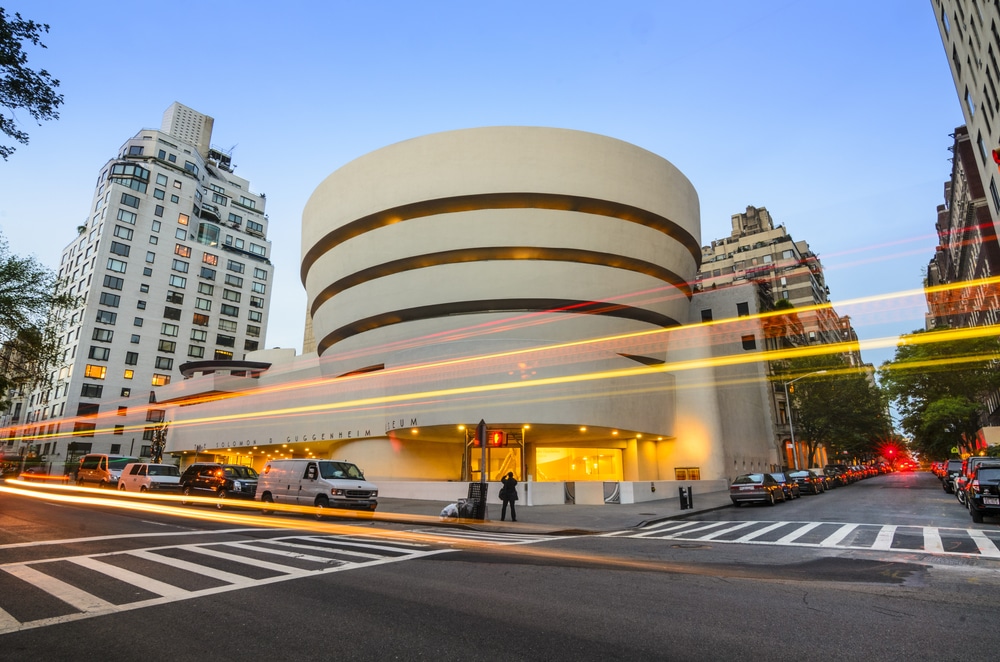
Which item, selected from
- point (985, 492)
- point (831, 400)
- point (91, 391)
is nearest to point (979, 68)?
point (985, 492)

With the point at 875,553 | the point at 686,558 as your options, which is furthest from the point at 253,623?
the point at 875,553

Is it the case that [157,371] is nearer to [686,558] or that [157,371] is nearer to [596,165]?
[596,165]

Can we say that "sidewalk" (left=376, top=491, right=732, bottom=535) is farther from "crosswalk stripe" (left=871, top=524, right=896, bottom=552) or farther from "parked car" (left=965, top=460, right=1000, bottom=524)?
"parked car" (left=965, top=460, right=1000, bottom=524)

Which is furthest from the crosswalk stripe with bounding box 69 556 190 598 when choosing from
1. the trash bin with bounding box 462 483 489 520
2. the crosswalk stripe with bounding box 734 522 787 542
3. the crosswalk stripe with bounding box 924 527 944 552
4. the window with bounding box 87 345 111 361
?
the window with bounding box 87 345 111 361

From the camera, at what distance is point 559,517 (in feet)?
65.3

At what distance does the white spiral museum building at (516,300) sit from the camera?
118 feet

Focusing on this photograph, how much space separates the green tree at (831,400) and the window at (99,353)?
8274 centimetres

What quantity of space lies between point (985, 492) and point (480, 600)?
17.2 meters

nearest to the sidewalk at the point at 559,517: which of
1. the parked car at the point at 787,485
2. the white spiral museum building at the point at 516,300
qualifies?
the parked car at the point at 787,485

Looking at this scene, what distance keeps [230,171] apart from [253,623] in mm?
117188

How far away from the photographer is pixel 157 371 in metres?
76.1

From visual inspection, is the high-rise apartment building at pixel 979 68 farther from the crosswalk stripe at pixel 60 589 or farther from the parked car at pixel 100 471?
the parked car at pixel 100 471

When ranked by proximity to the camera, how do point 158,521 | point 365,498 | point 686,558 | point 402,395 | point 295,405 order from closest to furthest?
1. point 686,558
2. point 158,521
3. point 365,498
4. point 402,395
5. point 295,405

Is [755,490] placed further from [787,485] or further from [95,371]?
[95,371]
